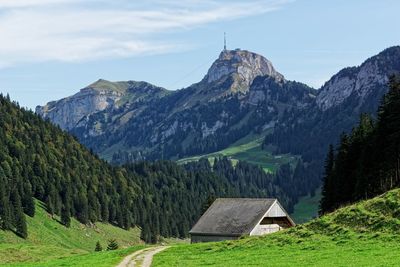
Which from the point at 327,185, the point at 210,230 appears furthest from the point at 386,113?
the point at 210,230

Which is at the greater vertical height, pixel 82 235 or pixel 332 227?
pixel 332 227

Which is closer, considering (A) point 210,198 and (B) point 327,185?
(B) point 327,185

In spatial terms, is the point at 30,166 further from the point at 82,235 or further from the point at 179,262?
the point at 179,262

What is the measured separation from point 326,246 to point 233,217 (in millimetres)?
39394

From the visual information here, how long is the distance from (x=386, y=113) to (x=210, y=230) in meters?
33.1

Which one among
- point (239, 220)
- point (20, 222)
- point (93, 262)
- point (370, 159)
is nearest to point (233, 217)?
point (239, 220)

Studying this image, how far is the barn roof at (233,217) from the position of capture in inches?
3420

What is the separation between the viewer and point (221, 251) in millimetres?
→ 59312

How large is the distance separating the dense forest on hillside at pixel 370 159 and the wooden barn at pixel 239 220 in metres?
14.2

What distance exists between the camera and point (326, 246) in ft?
165

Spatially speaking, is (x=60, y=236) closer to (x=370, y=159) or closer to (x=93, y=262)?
(x=370, y=159)

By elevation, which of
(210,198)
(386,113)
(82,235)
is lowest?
(82,235)

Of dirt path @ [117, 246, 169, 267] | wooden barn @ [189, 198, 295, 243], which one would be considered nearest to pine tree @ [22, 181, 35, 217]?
wooden barn @ [189, 198, 295, 243]

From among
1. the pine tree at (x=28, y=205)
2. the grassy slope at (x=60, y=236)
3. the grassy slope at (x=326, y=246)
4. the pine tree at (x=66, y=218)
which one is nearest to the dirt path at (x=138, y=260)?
the grassy slope at (x=326, y=246)
